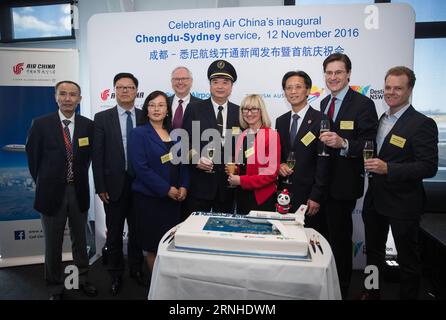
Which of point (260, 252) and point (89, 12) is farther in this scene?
point (89, 12)

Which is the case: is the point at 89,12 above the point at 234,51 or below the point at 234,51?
above

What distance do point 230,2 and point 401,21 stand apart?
2067 mm

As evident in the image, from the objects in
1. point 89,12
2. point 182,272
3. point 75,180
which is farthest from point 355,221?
point 89,12

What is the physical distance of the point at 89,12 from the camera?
4332 mm

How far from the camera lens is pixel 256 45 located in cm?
302

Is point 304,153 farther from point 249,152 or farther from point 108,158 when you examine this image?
point 108,158

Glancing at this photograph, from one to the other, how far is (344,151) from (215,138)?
3.24ft

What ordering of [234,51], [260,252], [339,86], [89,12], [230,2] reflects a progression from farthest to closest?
[89,12]
[230,2]
[234,51]
[339,86]
[260,252]

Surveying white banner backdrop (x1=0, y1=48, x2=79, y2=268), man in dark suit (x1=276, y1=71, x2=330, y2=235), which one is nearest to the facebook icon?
white banner backdrop (x1=0, y1=48, x2=79, y2=268)

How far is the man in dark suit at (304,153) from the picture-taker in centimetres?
233

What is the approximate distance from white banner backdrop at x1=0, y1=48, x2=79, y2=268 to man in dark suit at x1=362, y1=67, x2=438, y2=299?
2983 mm

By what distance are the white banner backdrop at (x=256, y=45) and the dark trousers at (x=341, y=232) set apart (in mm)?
761

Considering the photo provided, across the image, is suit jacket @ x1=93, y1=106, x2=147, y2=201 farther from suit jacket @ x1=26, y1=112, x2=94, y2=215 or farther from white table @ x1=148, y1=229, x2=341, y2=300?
white table @ x1=148, y1=229, x2=341, y2=300

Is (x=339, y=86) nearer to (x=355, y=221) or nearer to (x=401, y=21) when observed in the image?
(x=401, y=21)
